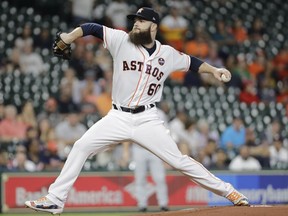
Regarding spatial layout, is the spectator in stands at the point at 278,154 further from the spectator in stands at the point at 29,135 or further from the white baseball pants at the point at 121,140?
the white baseball pants at the point at 121,140

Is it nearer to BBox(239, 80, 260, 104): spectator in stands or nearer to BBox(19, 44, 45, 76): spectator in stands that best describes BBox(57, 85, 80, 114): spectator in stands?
BBox(19, 44, 45, 76): spectator in stands

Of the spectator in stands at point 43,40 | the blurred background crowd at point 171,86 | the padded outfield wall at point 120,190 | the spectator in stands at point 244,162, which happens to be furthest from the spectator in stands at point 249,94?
the spectator in stands at point 43,40

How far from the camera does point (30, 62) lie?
15227 mm

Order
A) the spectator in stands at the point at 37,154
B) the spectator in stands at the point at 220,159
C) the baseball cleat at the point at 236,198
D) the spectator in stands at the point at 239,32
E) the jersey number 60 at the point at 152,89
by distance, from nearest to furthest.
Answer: the jersey number 60 at the point at 152,89 < the baseball cleat at the point at 236,198 < the spectator in stands at the point at 37,154 < the spectator in stands at the point at 220,159 < the spectator in stands at the point at 239,32

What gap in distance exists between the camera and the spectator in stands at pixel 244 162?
551 inches

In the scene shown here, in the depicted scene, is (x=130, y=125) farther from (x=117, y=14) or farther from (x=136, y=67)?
(x=117, y=14)

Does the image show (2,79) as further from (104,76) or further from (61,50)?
(61,50)

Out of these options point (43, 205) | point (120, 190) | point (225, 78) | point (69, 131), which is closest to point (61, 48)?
point (43, 205)

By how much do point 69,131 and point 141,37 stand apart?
5816 millimetres

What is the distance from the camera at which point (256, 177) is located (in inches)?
540

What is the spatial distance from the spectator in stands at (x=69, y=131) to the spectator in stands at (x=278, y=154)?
11.0ft

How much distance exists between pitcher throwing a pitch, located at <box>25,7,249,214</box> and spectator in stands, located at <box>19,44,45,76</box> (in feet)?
23.5

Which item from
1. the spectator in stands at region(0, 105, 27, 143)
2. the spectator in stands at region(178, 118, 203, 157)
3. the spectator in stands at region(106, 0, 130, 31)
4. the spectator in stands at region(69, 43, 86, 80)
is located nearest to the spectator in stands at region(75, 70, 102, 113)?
the spectator in stands at region(69, 43, 86, 80)

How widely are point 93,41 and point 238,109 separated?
3.04 m
